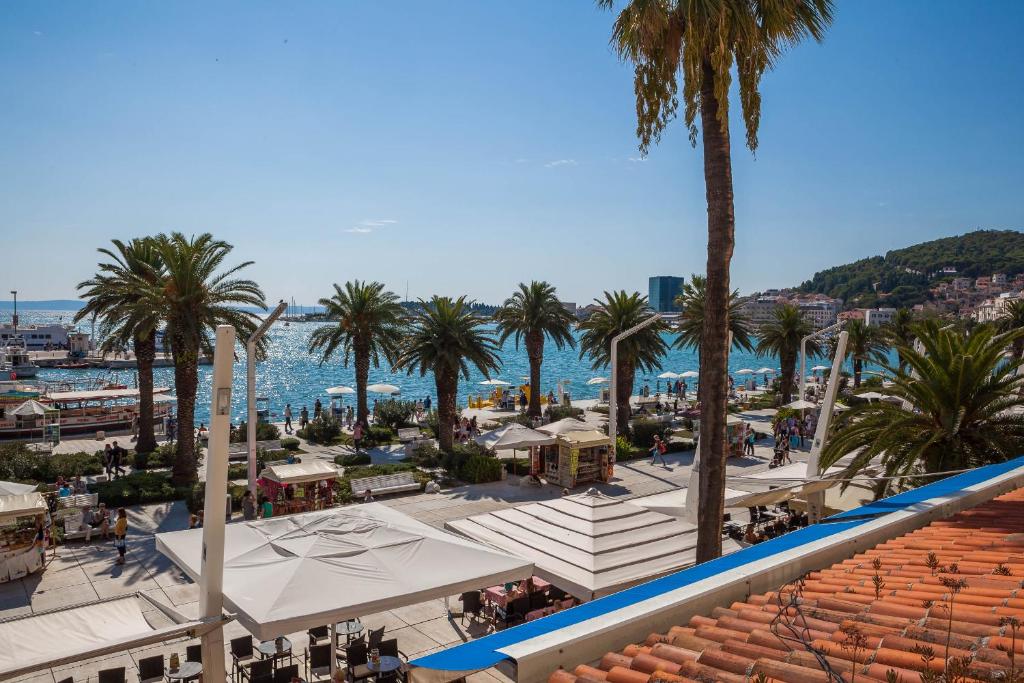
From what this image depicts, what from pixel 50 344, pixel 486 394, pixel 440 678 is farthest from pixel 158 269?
pixel 50 344

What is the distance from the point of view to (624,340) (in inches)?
1250

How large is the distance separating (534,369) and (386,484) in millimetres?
15608

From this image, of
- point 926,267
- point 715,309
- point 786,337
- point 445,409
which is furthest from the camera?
point 926,267

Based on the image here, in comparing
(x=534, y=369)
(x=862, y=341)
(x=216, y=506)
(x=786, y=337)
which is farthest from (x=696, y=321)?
(x=216, y=506)

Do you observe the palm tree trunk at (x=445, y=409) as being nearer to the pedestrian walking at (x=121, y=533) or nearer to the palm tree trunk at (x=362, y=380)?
the palm tree trunk at (x=362, y=380)

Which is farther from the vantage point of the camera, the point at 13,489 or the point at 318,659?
the point at 13,489

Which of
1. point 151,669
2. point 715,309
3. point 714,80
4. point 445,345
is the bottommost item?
point 151,669

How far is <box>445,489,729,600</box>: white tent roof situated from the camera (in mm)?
9859

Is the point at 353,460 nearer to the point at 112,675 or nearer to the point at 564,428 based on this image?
the point at 564,428

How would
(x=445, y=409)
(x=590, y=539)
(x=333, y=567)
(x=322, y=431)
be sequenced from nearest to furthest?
(x=333, y=567)
(x=590, y=539)
(x=445, y=409)
(x=322, y=431)

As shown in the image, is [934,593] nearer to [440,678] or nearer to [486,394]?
[440,678]

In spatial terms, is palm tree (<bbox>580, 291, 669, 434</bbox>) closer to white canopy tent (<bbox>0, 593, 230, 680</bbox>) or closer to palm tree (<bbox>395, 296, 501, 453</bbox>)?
palm tree (<bbox>395, 296, 501, 453</bbox>)

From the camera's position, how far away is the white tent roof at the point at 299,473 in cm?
1897

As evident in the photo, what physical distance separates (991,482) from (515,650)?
7.76 meters
